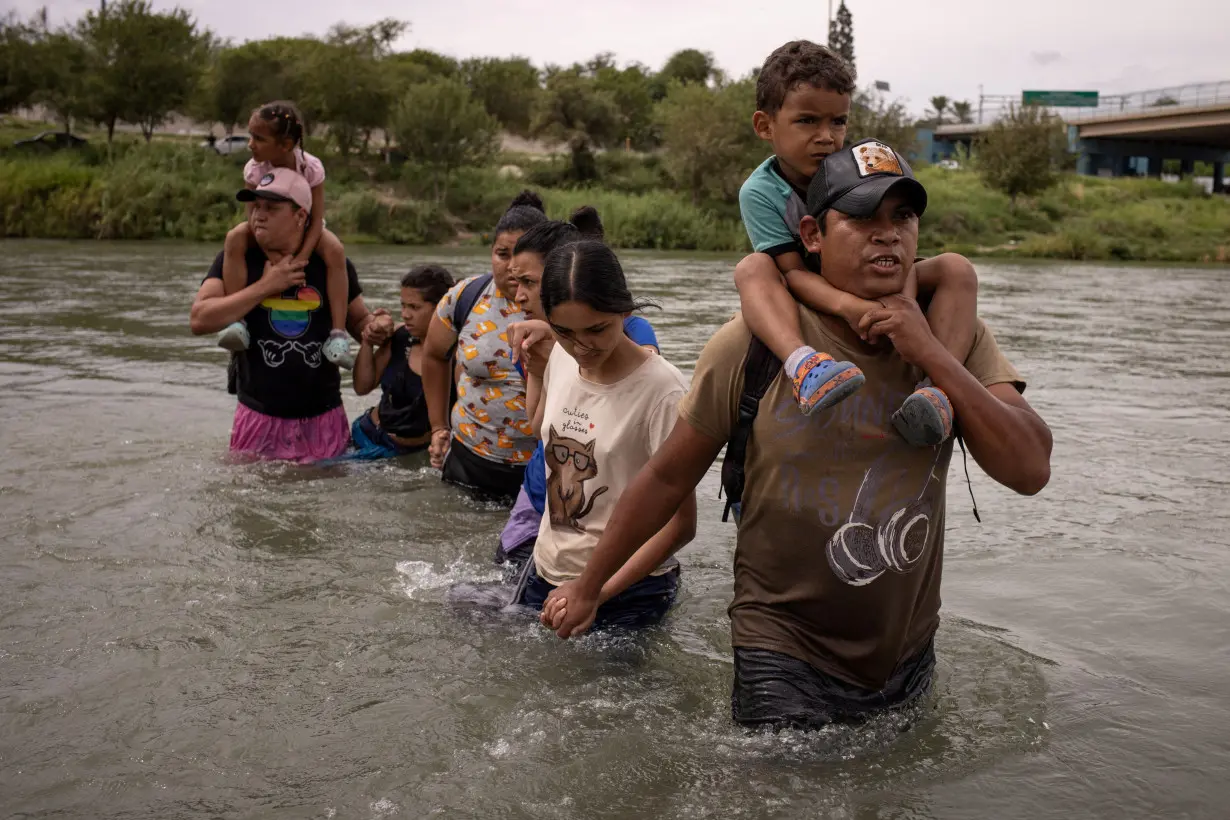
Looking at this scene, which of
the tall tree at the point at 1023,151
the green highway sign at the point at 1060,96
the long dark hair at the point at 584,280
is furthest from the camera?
the green highway sign at the point at 1060,96

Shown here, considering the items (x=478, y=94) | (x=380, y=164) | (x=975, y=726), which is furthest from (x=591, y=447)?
(x=478, y=94)

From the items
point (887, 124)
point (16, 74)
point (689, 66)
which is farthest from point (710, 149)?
point (689, 66)

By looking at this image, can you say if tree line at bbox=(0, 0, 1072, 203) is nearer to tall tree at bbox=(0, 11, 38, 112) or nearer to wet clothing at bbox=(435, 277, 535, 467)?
tall tree at bbox=(0, 11, 38, 112)

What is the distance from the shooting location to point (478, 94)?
3014 inches

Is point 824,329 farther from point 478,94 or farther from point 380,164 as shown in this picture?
point 478,94

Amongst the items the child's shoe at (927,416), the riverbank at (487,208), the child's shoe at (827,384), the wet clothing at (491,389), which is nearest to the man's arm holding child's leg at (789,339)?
the child's shoe at (827,384)

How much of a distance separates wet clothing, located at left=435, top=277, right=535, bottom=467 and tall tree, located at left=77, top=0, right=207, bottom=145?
164ft

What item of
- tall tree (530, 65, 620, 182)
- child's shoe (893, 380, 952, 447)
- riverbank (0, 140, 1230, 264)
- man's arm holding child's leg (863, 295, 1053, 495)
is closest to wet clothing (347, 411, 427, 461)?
man's arm holding child's leg (863, 295, 1053, 495)

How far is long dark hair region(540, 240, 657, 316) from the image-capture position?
3.96 metres

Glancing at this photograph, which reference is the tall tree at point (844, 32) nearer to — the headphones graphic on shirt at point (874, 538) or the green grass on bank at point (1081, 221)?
the green grass on bank at point (1081, 221)

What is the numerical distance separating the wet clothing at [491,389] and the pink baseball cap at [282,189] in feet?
3.86

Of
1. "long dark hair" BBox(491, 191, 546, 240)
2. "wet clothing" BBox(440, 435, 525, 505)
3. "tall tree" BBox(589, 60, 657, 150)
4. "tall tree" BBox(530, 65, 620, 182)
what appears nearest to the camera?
"long dark hair" BBox(491, 191, 546, 240)

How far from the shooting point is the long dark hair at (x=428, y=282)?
7656mm

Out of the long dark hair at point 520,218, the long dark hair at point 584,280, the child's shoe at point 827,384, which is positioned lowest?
the child's shoe at point 827,384
